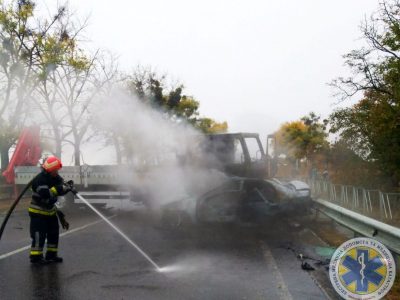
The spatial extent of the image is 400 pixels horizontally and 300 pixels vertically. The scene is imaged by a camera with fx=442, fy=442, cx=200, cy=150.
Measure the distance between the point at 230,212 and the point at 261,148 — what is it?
246 centimetres

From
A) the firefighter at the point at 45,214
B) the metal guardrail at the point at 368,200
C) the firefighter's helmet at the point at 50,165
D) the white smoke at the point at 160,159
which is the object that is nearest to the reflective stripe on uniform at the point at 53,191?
the firefighter at the point at 45,214

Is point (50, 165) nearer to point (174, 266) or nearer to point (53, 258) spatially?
point (53, 258)

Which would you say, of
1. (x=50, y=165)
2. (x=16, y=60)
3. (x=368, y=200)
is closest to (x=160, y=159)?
(x=50, y=165)

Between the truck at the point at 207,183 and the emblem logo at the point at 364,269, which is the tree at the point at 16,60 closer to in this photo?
the truck at the point at 207,183

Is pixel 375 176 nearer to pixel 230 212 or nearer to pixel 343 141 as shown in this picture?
→ pixel 343 141

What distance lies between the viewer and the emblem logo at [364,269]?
4.29 meters

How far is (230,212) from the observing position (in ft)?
31.0

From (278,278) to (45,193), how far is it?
359cm

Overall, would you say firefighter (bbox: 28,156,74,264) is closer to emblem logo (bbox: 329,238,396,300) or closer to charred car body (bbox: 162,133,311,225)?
charred car body (bbox: 162,133,311,225)

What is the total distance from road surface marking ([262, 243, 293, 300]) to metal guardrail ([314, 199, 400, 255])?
1309 millimetres

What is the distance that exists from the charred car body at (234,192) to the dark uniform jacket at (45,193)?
335 cm

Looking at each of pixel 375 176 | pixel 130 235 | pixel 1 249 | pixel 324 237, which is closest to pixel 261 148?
pixel 324 237

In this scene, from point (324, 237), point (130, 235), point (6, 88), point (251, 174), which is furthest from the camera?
point (6, 88)

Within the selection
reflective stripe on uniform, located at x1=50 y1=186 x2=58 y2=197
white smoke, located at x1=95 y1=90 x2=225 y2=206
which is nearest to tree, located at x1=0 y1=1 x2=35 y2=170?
white smoke, located at x1=95 y1=90 x2=225 y2=206
